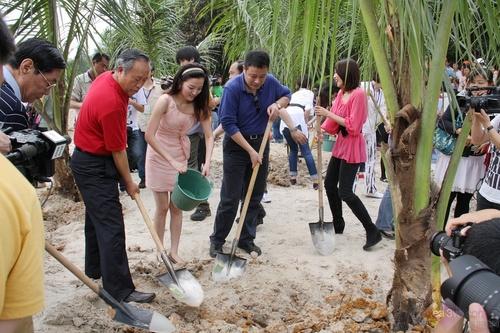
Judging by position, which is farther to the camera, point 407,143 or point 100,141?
point 100,141

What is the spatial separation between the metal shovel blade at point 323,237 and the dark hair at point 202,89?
1.34 meters

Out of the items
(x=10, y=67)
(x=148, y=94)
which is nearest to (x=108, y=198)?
(x=10, y=67)

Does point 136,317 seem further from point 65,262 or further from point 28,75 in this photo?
point 28,75

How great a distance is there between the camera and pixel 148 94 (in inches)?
231

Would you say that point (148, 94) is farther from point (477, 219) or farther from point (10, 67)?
point (477, 219)

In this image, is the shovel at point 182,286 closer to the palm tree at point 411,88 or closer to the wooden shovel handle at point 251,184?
the wooden shovel handle at point 251,184

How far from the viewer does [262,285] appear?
345 centimetres

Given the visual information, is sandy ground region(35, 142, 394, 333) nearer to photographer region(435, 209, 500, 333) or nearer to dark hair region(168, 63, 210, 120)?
dark hair region(168, 63, 210, 120)

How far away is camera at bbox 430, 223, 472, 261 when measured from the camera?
4.61ft

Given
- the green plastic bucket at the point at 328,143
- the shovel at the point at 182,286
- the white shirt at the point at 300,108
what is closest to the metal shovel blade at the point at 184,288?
the shovel at the point at 182,286

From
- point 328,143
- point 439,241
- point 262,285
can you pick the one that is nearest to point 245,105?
point 262,285

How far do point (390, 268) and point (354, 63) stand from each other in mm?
1702

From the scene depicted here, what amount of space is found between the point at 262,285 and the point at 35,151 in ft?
6.36

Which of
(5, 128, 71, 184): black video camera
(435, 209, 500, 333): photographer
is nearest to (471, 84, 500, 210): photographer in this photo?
(435, 209, 500, 333): photographer
